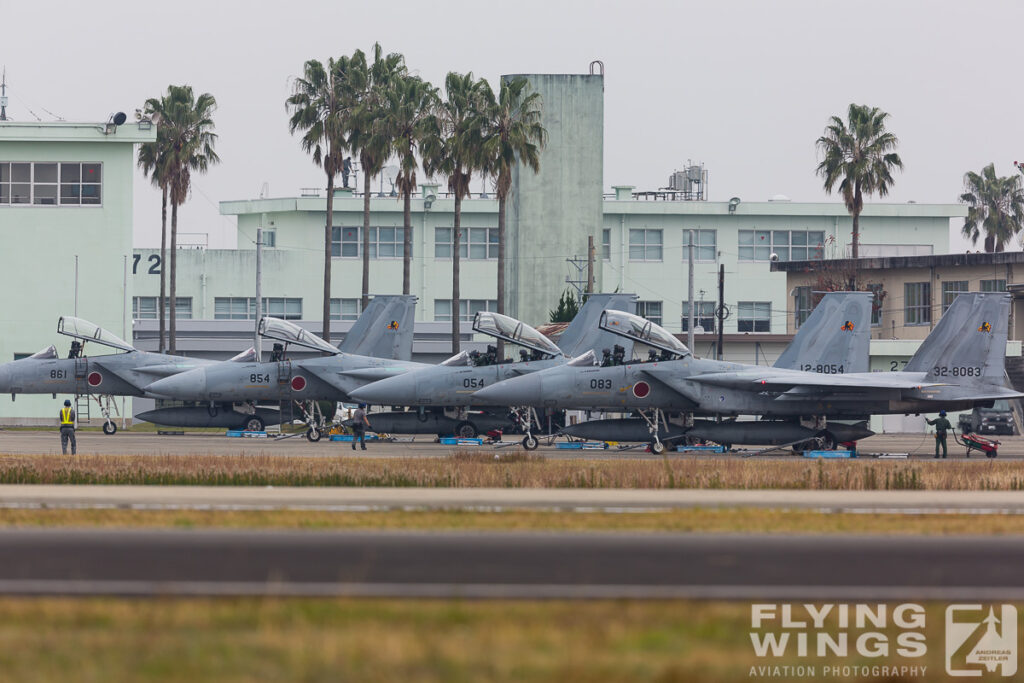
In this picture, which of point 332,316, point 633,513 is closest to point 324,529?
point 633,513

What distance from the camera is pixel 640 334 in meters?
37.4

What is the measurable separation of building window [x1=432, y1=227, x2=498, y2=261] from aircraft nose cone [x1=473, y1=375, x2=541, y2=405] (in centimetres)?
4789

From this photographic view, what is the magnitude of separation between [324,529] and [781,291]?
76148mm

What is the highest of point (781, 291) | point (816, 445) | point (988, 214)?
point (988, 214)

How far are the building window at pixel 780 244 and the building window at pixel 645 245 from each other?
5735 millimetres

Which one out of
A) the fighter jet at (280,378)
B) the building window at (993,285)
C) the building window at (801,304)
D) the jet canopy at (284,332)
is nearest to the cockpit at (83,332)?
the fighter jet at (280,378)

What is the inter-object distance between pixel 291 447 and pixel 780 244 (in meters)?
58.4

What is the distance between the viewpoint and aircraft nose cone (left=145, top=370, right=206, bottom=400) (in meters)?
44.4

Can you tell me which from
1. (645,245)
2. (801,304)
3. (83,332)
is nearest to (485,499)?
(83,332)

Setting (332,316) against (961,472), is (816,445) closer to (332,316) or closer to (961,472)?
(961,472)

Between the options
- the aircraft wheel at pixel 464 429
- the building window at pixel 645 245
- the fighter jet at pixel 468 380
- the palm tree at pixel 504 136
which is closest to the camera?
the fighter jet at pixel 468 380

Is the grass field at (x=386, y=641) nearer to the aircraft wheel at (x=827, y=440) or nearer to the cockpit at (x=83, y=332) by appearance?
the aircraft wheel at (x=827, y=440)

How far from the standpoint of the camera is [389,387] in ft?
136

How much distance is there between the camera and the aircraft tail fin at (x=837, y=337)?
40.3m
